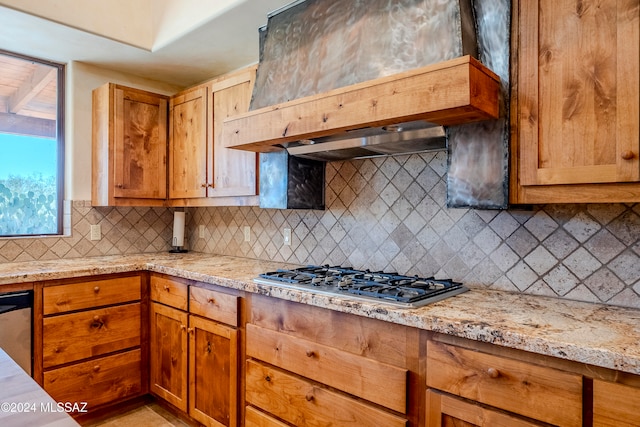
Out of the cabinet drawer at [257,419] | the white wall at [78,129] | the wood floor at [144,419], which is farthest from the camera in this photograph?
the white wall at [78,129]

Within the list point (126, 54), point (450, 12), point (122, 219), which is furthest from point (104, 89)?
point (450, 12)

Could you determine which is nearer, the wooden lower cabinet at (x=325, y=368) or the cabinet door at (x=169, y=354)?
the wooden lower cabinet at (x=325, y=368)

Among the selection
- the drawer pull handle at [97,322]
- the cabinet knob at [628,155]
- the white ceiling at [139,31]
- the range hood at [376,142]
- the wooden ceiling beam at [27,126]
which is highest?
the white ceiling at [139,31]

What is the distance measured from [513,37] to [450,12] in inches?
10.0

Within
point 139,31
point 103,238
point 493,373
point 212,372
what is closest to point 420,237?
point 493,373

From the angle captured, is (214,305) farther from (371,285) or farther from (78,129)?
(78,129)

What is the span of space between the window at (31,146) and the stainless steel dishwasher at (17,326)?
81 cm

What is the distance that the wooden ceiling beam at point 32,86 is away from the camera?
9.40 ft

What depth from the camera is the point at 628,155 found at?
49.4 inches

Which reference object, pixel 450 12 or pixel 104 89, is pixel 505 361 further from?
pixel 104 89

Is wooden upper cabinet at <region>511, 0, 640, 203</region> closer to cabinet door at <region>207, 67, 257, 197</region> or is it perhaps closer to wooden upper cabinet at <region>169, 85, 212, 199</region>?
cabinet door at <region>207, 67, 257, 197</region>

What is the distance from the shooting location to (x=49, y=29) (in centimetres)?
247

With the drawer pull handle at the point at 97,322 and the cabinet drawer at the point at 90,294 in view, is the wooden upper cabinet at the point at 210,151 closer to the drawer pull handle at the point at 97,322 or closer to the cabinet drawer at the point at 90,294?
the cabinet drawer at the point at 90,294

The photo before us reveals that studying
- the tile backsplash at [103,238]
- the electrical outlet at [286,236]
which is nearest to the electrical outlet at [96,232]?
the tile backsplash at [103,238]
